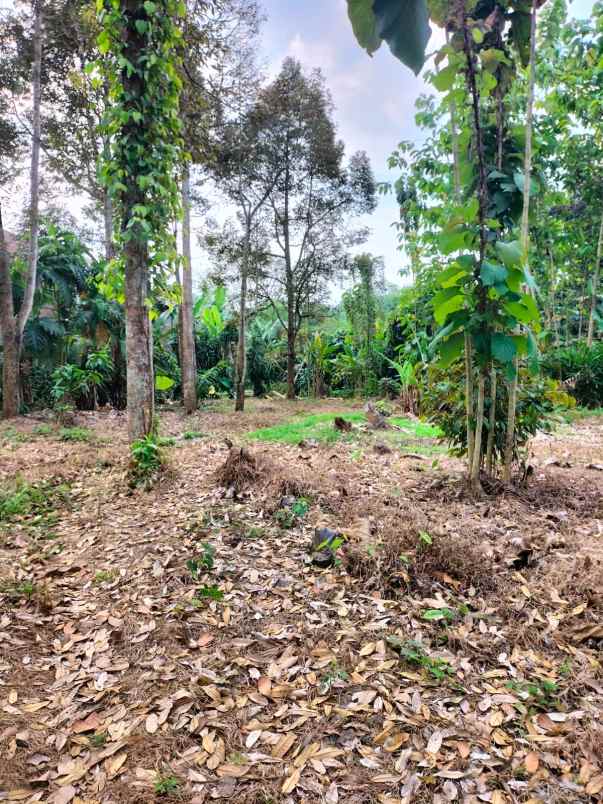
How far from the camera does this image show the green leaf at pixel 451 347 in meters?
3.01

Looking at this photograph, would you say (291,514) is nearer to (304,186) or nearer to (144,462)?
(144,462)

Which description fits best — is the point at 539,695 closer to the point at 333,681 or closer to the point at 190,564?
the point at 333,681

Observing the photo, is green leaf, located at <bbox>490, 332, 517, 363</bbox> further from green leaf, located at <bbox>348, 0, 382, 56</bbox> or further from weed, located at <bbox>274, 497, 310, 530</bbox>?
green leaf, located at <bbox>348, 0, 382, 56</bbox>

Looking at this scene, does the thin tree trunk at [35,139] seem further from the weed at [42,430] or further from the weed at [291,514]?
the weed at [291,514]

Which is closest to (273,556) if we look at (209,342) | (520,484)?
(520,484)

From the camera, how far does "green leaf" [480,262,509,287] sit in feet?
8.55

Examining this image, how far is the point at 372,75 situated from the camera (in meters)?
1.20

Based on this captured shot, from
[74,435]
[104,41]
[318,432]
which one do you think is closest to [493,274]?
[104,41]

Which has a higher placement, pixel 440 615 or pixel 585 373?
pixel 585 373

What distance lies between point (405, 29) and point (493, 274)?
81.9 inches

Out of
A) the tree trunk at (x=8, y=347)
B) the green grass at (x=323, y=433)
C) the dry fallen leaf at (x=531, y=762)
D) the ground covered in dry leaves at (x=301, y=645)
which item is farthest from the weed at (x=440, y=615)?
the tree trunk at (x=8, y=347)

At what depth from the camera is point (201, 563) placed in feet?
8.31

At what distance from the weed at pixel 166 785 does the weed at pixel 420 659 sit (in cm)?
92

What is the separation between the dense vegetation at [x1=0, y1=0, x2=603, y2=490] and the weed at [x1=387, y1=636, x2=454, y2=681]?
167cm
